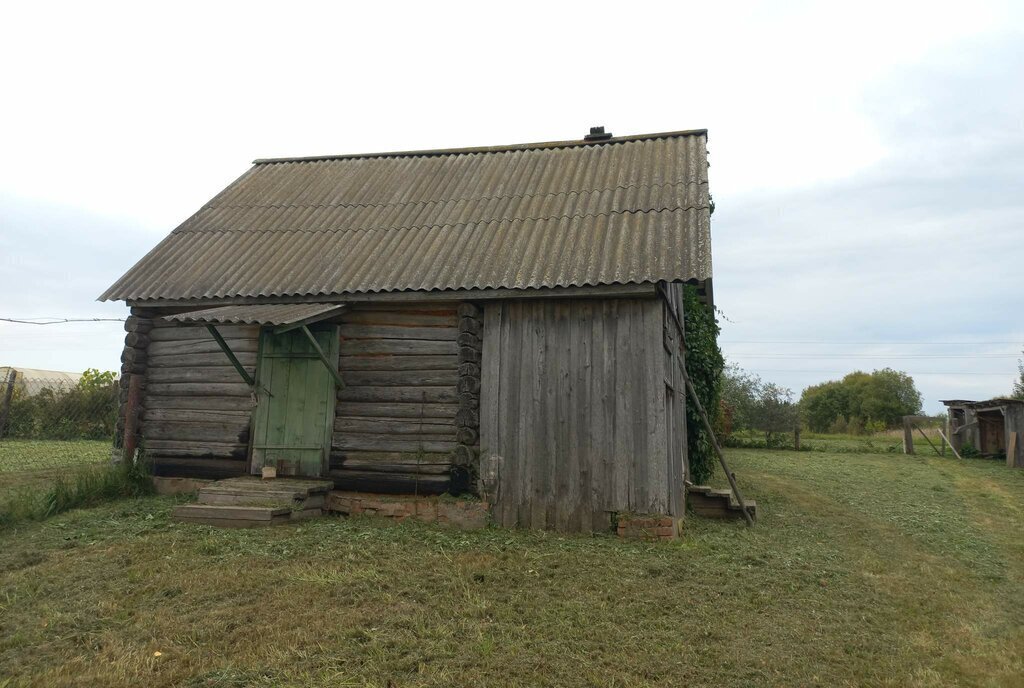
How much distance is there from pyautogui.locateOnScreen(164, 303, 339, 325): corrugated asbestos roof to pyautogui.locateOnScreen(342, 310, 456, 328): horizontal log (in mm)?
390

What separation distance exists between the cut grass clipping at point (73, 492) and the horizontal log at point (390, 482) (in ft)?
9.45

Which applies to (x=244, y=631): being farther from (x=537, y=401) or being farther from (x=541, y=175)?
(x=541, y=175)

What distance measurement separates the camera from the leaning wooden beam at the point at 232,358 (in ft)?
28.7

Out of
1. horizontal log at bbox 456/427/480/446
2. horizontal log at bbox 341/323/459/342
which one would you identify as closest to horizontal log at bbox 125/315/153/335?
horizontal log at bbox 341/323/459/342

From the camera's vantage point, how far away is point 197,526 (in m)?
7.91

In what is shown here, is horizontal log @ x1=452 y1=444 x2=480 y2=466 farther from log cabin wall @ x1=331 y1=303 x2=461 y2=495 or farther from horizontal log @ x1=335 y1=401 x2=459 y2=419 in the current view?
horizontal log @ x1=335 y1=401 x2=459 y2=419

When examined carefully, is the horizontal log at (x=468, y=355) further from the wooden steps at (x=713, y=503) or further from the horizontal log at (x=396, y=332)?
the wooden steps at (x=713, y=503)

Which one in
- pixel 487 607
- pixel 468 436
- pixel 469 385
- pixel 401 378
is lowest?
pixel 487 607

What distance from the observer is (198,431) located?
32.2 ft

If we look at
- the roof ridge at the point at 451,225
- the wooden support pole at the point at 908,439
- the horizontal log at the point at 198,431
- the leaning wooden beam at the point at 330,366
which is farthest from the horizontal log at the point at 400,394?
the wooden support pole at the point at 908,439

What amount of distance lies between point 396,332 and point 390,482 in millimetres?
1961

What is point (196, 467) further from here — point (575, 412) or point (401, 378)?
point (575, 412)

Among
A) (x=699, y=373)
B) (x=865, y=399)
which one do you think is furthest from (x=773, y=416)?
(x=865, y=399)

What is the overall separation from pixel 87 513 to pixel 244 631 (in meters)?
4.82
